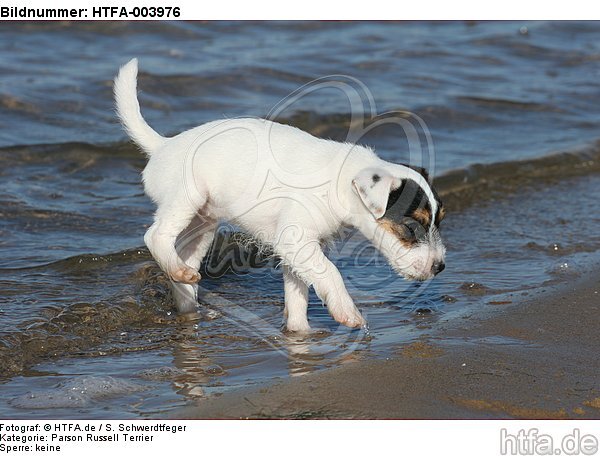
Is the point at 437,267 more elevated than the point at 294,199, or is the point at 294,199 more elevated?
the point at 294,199

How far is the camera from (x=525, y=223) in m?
10.1

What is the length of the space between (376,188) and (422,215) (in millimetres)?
364

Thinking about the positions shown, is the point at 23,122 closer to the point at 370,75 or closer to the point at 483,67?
the point at 370,75

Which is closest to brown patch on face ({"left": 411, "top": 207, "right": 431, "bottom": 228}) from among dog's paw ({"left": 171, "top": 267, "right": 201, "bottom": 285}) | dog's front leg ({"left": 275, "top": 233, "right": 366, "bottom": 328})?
dog's front leg ({"left": 275, "top": 233, "right": 366, "bottom": 328})

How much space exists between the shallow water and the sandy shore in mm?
287

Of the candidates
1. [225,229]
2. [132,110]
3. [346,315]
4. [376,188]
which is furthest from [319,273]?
[225,229]

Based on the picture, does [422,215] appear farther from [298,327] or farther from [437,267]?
[298,327]

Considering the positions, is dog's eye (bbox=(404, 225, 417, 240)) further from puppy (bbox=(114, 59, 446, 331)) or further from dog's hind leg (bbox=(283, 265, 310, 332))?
dog's hind leg (bbox=(283, 265, 310, 332))

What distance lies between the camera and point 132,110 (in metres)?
7.45

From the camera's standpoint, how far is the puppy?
650cm

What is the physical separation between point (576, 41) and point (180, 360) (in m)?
15.1

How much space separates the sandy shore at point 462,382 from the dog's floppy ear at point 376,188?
0.99 meters
